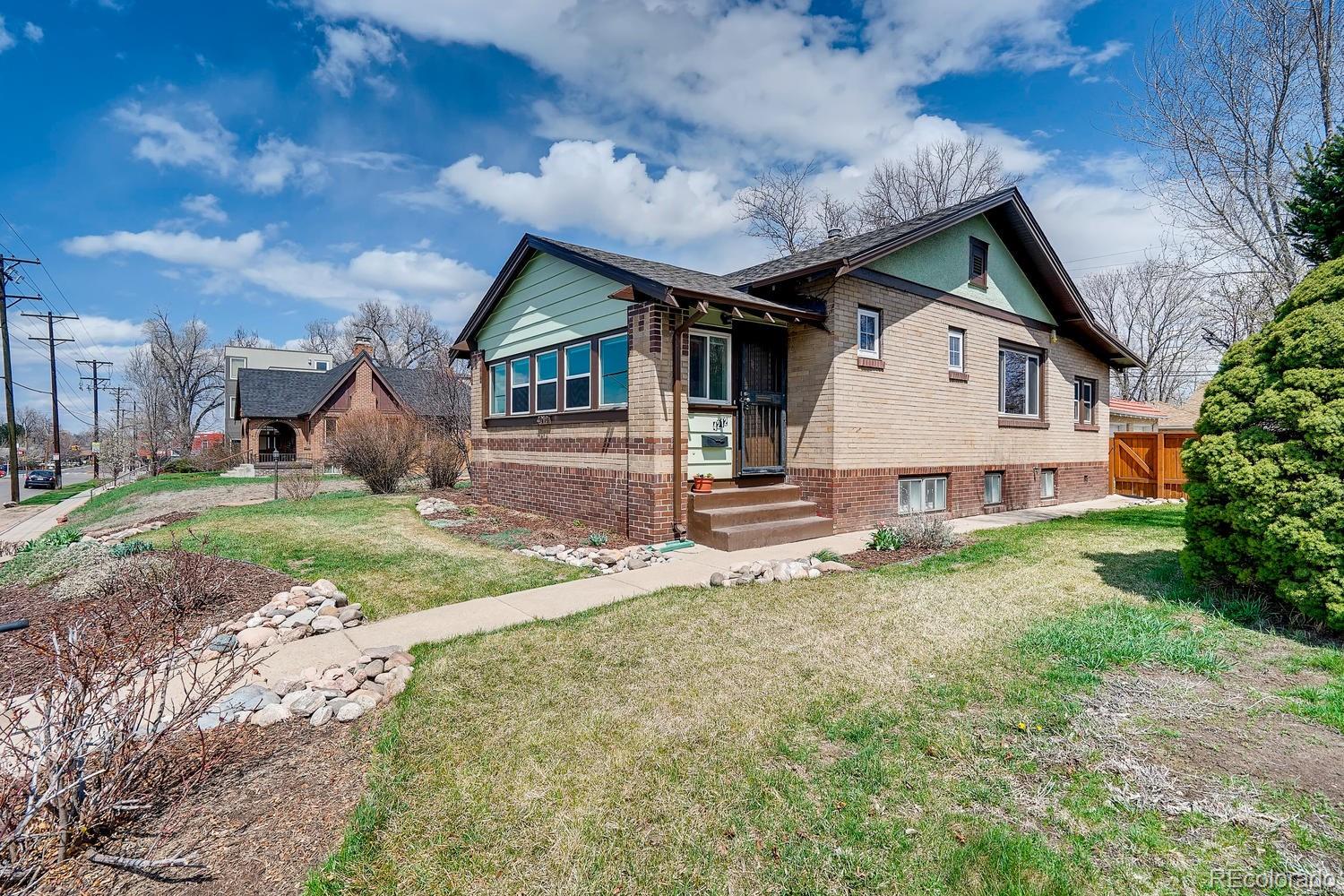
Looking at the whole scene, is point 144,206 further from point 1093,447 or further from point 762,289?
point 1093,447

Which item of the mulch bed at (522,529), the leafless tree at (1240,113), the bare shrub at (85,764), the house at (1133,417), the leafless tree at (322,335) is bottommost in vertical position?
the mulch bed at (522,529)

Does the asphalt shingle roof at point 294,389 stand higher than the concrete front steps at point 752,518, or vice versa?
the asphalt shingle roof at point 294,389

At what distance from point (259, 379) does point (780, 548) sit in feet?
121

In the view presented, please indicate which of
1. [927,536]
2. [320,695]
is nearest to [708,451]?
[927,536]

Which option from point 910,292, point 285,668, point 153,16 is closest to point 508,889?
point 285,668

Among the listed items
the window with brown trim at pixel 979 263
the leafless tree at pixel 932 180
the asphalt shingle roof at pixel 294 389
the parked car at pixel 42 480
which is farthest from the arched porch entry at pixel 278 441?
the window with brown trim at pixel 979 263

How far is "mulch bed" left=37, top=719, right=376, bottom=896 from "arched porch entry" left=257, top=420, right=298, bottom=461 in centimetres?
3712

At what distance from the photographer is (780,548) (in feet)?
28.1

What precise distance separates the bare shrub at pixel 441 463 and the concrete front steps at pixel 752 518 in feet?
33.0

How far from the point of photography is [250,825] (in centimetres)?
249

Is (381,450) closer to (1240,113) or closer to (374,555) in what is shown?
(374,555)

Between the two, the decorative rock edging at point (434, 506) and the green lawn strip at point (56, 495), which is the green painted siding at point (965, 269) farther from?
the green lawn strip at point (56, 495)

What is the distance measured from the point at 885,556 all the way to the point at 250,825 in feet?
22.8

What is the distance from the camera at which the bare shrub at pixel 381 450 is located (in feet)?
52.2
